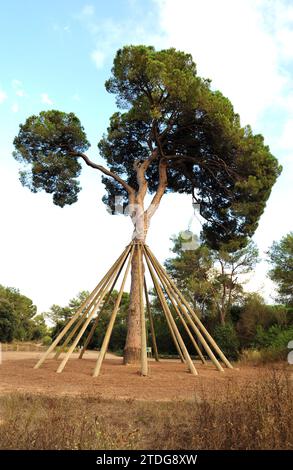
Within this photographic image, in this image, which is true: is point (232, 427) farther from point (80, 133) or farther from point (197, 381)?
point (80, 133)

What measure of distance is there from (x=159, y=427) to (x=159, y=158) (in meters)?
10.6

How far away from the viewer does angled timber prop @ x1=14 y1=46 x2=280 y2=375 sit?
10.9 m

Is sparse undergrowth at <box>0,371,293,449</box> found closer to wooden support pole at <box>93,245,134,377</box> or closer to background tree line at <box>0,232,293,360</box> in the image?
wooden support pole at <box>93,245,134,377</box>

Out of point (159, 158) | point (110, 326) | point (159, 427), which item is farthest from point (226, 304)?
point (159, 427)

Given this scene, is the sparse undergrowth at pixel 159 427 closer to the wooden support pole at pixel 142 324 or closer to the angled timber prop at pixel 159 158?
the wooden support pole at pixel 142 324

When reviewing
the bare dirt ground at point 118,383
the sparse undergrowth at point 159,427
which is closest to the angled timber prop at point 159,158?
the bare dirt ground at point 118,383

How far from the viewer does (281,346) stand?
1487 cm

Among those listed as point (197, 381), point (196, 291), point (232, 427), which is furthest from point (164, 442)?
point (196, 291)

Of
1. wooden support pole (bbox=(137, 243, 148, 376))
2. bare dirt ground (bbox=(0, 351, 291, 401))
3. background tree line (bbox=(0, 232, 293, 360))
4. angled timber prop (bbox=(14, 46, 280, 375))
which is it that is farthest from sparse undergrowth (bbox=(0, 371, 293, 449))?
background tree line (bbox=(0, 232, 293, 360))

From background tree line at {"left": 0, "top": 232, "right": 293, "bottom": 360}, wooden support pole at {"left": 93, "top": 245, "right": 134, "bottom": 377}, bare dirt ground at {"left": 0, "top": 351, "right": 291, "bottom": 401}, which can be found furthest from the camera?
background tree line at {"left": 0, "top": 232, "right": 293, "bottom": 360}

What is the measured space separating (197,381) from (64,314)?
43.5m

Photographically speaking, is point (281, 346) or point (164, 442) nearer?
point (164, 442)

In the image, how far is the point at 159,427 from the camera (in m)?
4.06

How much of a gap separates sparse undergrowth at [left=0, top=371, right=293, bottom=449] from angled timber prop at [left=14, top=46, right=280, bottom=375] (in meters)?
5.29
